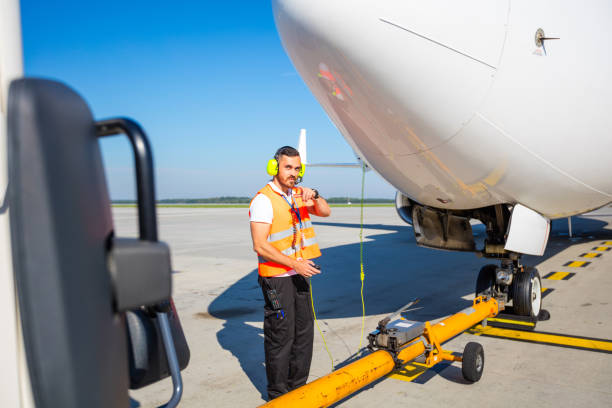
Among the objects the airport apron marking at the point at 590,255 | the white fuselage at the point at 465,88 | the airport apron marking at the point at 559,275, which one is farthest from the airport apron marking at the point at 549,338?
the airport apron marking at the point at 590,255

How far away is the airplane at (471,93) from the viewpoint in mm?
2793

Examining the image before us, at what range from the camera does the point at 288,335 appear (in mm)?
3334

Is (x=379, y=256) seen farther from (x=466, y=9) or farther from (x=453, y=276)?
(x=466, y=9)

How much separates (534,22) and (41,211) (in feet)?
10.6

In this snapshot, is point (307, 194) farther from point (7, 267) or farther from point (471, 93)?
point (7, 267)

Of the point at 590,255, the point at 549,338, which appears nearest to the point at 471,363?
the point at 549,338

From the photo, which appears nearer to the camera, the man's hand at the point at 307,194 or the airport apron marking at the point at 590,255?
the man's hand at the point at 307,194

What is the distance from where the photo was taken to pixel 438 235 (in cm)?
549

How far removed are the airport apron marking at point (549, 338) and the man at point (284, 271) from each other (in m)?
2.40

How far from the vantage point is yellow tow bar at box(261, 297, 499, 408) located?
2601mm

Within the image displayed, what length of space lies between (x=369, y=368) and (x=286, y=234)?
1091mm

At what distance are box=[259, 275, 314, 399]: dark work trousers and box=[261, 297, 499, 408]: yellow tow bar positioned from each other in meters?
0.49

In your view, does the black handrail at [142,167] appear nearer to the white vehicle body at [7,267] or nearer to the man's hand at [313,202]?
the white vehicle body at [7,267]

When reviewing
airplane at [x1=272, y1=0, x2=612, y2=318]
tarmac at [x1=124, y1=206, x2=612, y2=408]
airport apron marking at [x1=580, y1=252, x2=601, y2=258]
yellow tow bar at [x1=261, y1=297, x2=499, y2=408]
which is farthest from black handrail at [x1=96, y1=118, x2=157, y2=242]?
airport apron marking at [x1=580, y1=252, x2=601, y2=258]
